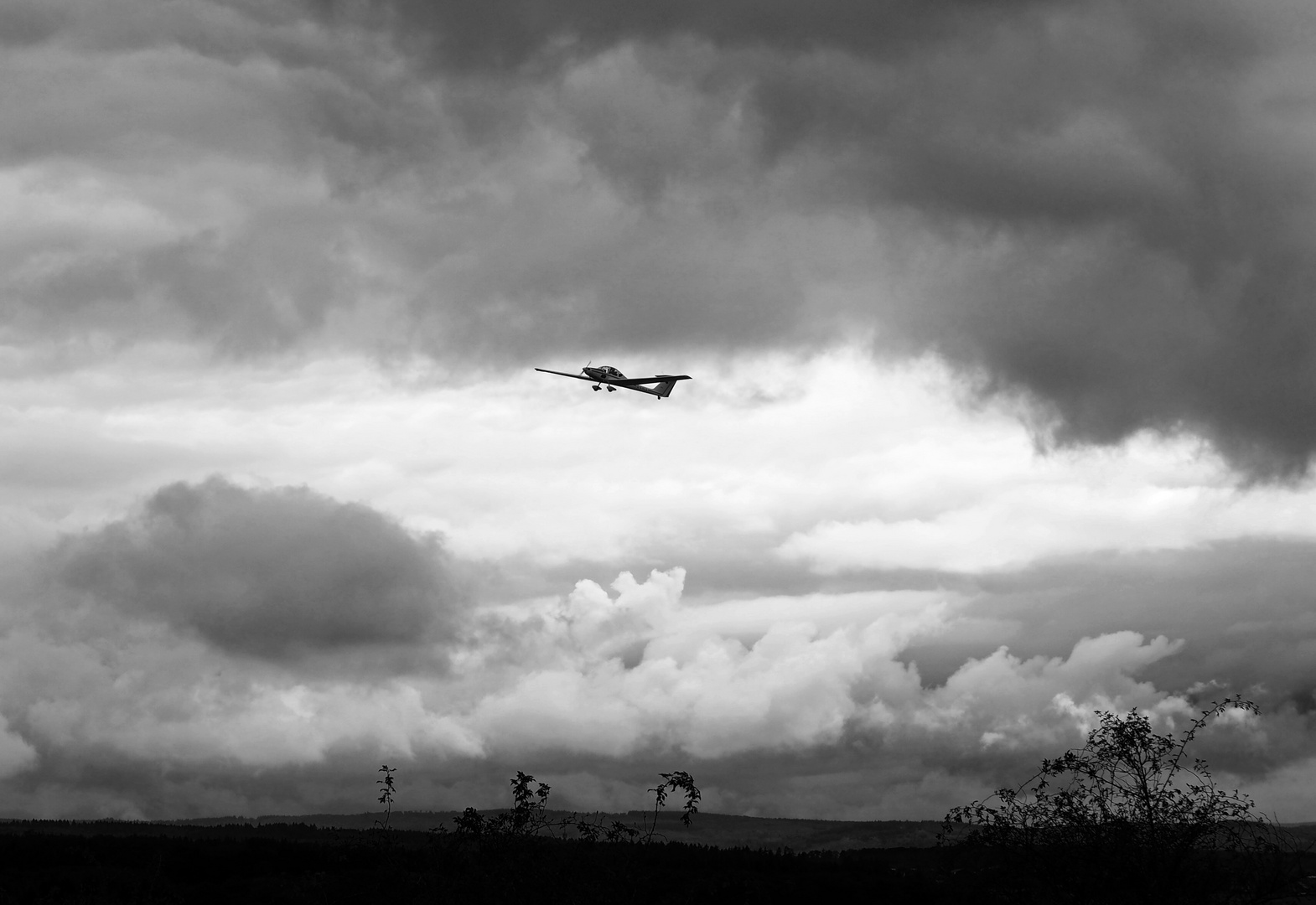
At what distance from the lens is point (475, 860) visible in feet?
142

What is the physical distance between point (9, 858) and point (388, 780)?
185 meters

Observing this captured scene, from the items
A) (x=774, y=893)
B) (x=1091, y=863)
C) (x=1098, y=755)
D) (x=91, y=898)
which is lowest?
(x=774, y=893)

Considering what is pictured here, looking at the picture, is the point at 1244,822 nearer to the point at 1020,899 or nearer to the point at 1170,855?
the point at 1170,855

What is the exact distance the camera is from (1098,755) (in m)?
43.8

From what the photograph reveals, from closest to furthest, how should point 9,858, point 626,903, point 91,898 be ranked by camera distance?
point 626,903 < point 91,898 < point 9,858

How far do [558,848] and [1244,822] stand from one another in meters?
23.1

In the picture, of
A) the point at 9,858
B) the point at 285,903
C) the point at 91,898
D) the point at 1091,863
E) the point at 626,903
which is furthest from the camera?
the point at 9,858

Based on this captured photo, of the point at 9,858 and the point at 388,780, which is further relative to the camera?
the point at 9,858

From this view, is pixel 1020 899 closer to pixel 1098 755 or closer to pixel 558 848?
pixel 1098 755

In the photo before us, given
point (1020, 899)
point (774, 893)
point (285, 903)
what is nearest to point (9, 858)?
point (285, 903)

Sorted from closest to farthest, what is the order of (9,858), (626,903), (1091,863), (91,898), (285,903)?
(626,903)
(1091,863)
(91,898)
(285,903)
(9,858)

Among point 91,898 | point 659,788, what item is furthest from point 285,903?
point 659,788

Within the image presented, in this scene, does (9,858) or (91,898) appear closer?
(91,898)

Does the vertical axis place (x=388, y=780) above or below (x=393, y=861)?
above
